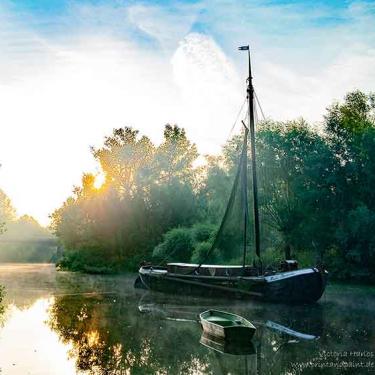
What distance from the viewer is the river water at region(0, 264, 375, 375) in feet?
62.2

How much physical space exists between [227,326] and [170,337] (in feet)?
13.0

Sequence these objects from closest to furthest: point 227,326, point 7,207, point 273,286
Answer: point 227,326 → point 273,286 → point 7,207

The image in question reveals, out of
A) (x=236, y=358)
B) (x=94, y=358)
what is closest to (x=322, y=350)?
(x=236, y=358)

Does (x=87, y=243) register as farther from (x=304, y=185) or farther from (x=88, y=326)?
(x=88, y=326)

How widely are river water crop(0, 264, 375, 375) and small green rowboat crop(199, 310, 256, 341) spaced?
0.51m

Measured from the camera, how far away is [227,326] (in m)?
22.1

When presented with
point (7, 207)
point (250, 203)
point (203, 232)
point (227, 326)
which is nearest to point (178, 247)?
point (203, 232)

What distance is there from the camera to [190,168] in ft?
313

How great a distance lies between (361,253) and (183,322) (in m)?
28.0

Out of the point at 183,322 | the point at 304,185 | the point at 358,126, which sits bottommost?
the point at 183,322

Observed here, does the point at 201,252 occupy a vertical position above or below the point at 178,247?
below

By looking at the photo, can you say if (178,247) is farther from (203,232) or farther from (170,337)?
(170,337)

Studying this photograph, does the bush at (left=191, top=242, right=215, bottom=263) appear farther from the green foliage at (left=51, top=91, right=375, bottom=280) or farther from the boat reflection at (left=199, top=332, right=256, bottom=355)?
the boat reflection at (left=199, top=332, right=256, bottom=355)

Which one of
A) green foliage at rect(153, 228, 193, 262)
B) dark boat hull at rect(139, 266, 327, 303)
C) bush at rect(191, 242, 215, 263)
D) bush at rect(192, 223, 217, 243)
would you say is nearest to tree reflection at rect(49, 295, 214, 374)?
dark boat hull at rect(139, 266, 327, 303)
